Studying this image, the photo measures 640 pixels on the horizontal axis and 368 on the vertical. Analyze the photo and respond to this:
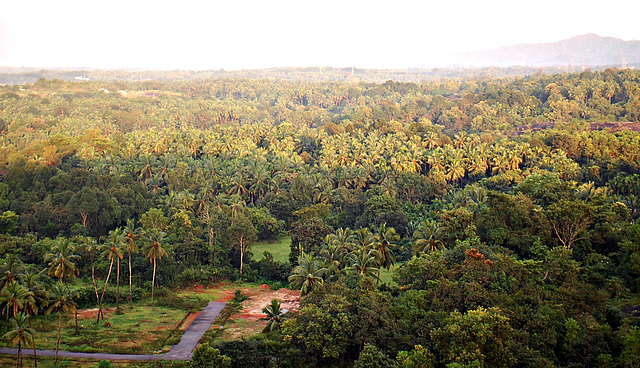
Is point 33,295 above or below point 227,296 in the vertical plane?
above

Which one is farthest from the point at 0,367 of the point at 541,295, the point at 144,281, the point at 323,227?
the point at 541,295

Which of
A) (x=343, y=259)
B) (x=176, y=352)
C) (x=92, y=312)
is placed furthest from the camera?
(x=92, y=312)

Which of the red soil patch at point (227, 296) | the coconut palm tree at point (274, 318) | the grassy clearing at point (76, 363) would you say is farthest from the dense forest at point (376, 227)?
the grassy clearing at point (76, 363)

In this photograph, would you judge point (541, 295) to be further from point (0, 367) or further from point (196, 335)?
point (0, 367)

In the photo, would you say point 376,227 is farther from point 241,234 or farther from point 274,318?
point 274,318

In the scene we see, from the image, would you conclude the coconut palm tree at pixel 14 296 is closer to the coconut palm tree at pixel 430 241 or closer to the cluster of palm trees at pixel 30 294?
the cluster of palm trees at pixel 30 294

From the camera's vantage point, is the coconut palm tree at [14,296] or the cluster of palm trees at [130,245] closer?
the coconut palm tree at [14,296]

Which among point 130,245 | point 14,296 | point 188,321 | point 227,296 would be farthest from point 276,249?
point 14,296

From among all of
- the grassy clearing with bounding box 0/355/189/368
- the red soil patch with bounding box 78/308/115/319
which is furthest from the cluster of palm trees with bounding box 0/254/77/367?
the red soil patch with bounding box 78/308/115/319
